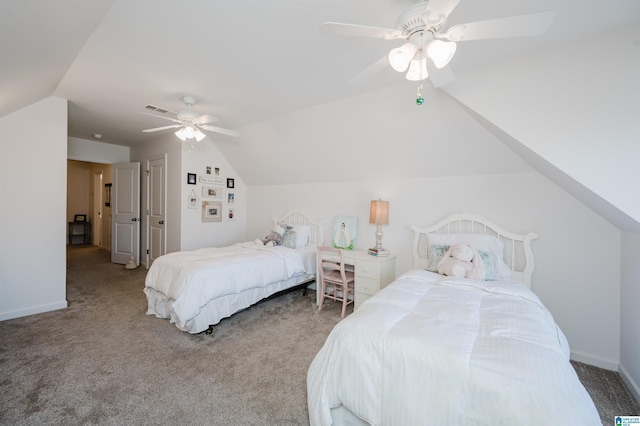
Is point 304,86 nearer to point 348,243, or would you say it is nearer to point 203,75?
point 203,75

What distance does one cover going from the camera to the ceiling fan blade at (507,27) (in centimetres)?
112

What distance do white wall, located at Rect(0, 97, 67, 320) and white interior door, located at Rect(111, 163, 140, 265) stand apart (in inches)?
78.9

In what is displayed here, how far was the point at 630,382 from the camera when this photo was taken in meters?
1.97

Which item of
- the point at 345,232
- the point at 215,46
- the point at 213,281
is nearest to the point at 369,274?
the point at 345,232

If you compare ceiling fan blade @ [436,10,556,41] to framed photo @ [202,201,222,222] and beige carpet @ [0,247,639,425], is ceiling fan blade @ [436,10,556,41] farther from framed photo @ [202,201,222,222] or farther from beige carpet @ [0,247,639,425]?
framed photo @ [202,201,222,222]

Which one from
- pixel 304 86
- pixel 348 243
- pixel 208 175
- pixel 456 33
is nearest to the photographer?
pixel 456 33

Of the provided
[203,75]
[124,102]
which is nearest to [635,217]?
[203,75]

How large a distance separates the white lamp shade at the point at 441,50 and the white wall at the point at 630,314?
6.66 feet

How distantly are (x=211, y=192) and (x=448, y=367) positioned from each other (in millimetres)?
4602

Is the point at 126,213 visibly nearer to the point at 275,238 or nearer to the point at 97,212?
the point at 97,212

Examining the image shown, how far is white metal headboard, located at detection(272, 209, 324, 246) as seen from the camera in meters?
4.16

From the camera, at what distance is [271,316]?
124 inches

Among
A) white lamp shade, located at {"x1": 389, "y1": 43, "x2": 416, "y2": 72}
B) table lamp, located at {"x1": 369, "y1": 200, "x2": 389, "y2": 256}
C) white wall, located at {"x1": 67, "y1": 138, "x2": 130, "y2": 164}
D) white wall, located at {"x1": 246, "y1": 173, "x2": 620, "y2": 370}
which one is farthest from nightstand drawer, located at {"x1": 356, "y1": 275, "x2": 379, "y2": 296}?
white wall, located at {"x1": 67, "y1": 138, "x2": 130, "y2": 164}

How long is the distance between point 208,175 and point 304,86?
2887mm
